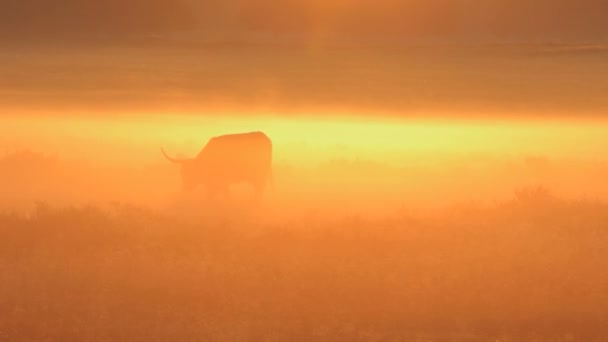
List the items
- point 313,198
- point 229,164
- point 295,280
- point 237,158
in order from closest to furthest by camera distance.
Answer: point 295,280 < point 313,198 < point 229,164 < point 237,158

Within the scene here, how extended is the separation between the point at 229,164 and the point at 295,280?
274 inches

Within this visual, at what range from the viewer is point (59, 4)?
33.4m

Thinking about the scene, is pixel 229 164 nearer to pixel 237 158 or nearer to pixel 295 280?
pixel 237 158

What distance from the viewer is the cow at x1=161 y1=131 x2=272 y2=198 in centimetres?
1736

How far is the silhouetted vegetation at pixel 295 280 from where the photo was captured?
392 inches

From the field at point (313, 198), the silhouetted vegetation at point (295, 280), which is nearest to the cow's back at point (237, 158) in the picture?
the field at point (313, 198)

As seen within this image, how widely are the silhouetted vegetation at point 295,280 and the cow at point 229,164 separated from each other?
3784 mm

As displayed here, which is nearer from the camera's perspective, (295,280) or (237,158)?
(295,280)

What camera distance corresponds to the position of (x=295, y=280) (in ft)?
35.9

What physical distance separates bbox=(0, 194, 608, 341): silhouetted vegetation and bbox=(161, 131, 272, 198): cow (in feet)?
12.4

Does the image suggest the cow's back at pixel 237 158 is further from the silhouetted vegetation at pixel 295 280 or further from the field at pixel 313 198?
the silhouetted vegetation at pixel 295 280

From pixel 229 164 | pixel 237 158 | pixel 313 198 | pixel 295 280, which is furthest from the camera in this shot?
pixel 237 158

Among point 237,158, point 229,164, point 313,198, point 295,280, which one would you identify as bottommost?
point 295,280

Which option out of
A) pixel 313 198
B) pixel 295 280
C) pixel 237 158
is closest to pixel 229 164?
pixel 237 158
